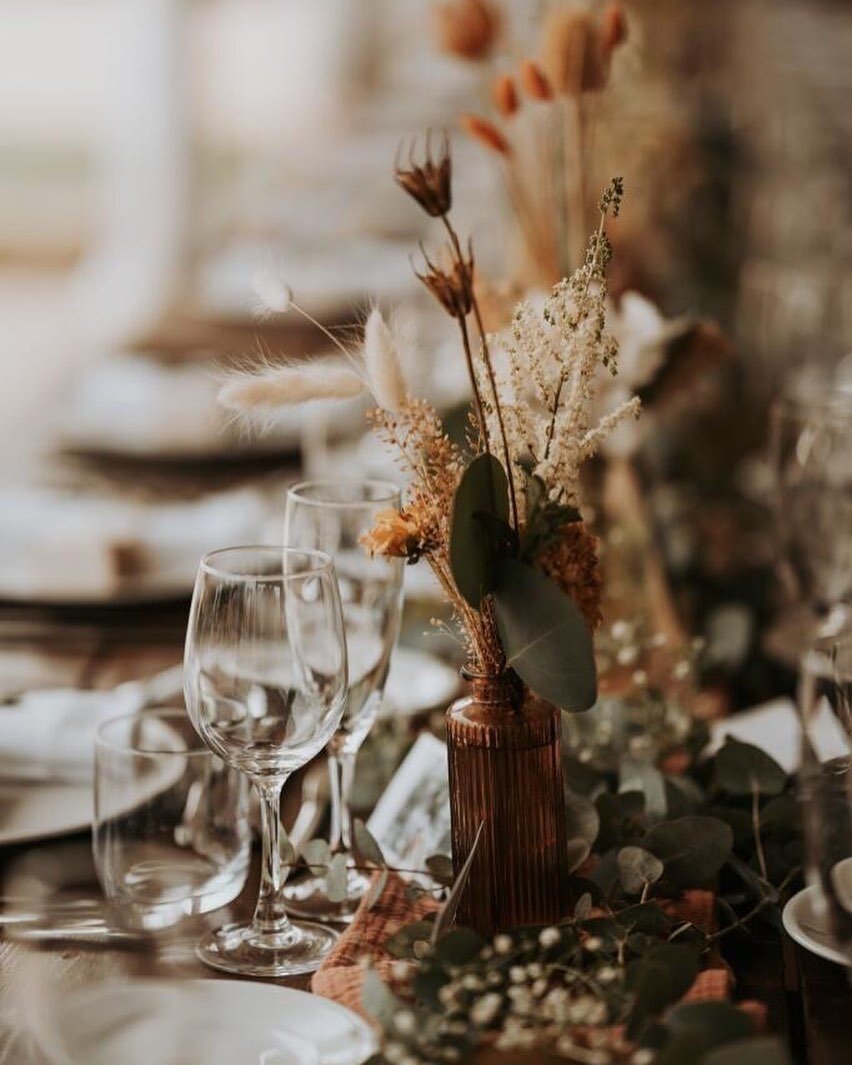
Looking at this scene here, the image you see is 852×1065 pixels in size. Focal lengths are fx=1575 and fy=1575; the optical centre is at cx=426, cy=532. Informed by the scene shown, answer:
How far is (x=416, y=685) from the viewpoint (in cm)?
152

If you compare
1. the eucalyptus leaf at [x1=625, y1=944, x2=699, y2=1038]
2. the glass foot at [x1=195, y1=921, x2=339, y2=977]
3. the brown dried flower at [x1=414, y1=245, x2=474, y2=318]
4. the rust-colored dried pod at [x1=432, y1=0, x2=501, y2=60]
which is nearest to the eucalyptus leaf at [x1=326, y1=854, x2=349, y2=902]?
the glass foot at [x1=195, y1=921, x2=339, y2=977]

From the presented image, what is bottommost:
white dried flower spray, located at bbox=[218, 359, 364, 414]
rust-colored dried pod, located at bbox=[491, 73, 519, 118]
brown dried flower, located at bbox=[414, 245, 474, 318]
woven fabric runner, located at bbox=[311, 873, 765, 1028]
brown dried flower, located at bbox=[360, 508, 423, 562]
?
woven fabric runner, located at bbox=[311, 873, 765, 1028]

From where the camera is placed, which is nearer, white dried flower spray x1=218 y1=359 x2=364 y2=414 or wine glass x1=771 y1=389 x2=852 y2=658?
white dried flower spray x1=218 y1=359 x2=364 y2=414

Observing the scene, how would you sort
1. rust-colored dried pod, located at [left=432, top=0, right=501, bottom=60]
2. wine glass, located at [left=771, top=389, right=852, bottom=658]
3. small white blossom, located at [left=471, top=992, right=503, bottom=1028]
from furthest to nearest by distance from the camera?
1. rust-colored dried pod, located at [left=432, top=0, right=501, bottom=60]
2. wine glass, located at [left=771, top=389, right=852, bottom=658]
3. small white blossom, located at [left=471, top=992, right=503, bottom=1028]

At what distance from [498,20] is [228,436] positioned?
2.19 ft

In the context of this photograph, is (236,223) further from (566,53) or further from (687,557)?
(566,53)

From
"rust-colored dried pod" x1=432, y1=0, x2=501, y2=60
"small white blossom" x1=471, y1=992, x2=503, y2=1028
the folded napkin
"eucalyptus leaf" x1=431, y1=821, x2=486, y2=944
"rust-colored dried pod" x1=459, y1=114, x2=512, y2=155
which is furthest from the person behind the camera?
"rust-colored dried pod" x1=432, y1=0, x2=501, y2=60

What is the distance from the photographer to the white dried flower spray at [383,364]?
37.1 inches

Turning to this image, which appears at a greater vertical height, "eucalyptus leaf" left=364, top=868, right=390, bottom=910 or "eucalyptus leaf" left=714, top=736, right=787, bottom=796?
"eucalyptus leaf" left=714, top=736, right=787, bottom=796

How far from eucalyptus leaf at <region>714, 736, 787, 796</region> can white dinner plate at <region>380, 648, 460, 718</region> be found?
0.33m

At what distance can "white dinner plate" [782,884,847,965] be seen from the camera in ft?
3.13

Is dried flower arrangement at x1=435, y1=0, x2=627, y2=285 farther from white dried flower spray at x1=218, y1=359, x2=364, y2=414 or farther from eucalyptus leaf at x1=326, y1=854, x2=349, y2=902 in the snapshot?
eucalyptus leaf at x1=326, y1=854, x2=349, y2=902

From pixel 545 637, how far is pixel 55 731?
1.84 ft

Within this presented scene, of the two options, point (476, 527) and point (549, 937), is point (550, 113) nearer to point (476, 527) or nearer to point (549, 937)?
point (476, 527)
